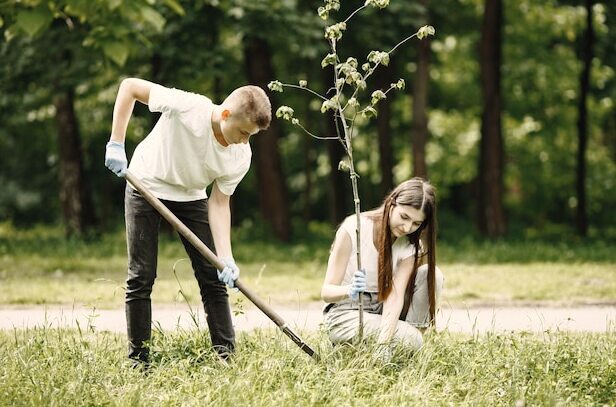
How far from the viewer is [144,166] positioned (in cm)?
491

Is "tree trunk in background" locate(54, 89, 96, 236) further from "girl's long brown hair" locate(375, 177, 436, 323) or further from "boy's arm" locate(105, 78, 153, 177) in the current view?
"girl's long brown hair" locate(375, 177, 436, 323)

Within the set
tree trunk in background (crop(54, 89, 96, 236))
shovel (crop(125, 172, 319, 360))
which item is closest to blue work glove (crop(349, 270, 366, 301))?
shovel (crop(125, 172, 319, 360))

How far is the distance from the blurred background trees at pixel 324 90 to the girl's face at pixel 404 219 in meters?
3.52

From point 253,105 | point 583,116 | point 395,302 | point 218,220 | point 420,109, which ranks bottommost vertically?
point 395,302

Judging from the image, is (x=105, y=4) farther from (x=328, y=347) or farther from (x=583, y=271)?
(x=583, y=271)

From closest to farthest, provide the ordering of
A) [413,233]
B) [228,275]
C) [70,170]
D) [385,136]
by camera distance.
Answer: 1. [228,275]
2. [413,233]
3. [70,170]
4. [385,136]

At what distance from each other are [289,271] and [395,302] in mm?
5484

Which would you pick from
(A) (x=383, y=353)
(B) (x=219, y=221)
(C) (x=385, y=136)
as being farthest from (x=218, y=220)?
(C) (x=385, y=136)

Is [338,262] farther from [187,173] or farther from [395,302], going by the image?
[187,173]

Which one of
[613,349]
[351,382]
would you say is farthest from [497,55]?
[351,382]

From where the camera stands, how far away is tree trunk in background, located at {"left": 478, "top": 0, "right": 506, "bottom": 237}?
48.2 feet

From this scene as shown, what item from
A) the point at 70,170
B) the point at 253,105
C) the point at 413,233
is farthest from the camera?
the point at 70,170

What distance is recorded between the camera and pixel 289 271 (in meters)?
10.3

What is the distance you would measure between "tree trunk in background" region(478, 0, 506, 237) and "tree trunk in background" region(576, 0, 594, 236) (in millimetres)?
1687
